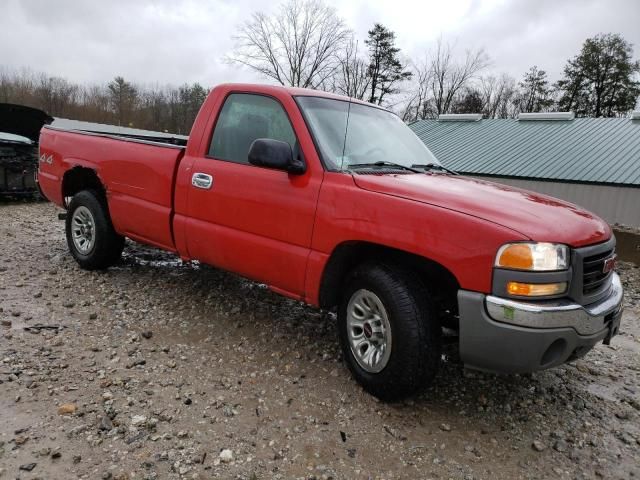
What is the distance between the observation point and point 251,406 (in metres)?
2.86

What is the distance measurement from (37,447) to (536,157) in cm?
1799

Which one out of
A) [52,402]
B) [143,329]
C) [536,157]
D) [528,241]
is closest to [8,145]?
[143,329]

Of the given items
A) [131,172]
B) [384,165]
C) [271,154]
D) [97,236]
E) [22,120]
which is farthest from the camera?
[22,120]

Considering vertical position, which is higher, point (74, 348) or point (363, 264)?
point (363, 264)

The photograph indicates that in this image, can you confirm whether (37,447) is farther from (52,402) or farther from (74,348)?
(74,348)

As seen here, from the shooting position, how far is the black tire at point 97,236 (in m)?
4.79

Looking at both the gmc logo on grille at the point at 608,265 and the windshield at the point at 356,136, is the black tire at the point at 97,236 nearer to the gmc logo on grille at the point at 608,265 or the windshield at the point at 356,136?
the windshield at the point at 356,136

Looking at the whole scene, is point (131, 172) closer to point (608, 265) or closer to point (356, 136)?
point (356, 136)

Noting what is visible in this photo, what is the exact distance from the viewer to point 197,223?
3746mm

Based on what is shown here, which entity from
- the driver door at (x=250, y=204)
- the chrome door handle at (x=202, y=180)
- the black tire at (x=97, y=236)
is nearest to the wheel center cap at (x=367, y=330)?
the driver door at (x=250, y=204)

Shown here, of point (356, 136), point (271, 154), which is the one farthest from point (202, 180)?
point (356, 136)

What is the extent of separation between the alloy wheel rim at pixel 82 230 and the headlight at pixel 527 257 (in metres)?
4.20

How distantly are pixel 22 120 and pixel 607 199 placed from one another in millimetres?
16194

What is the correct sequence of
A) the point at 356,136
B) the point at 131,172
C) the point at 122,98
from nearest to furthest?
1. the point at 356,136
2. the point at 131,172
3. the point at 122,98
